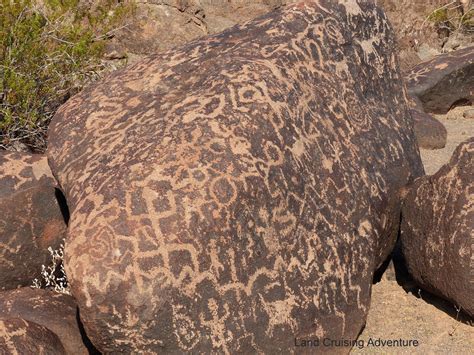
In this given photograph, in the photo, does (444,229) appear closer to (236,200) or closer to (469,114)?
(236,200)

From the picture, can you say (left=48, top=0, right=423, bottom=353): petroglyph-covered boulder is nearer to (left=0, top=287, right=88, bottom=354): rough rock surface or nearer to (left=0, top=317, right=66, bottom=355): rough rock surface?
(left=0, top=317, right=66, bottom=355): rough rock surface

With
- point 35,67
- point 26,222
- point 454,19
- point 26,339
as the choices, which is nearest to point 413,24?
point 454,19

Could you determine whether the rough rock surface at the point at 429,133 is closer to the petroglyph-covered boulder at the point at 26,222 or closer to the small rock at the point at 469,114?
the small rock at the point at 469,114

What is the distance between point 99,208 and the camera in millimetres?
3340

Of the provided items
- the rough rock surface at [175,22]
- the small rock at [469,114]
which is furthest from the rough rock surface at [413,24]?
the small rock at [469,114]

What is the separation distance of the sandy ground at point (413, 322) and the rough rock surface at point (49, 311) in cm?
130

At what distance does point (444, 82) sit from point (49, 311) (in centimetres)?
503

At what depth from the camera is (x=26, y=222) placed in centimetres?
437

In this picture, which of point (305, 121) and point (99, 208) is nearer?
point (99, 208)

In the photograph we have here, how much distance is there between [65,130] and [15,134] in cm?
209

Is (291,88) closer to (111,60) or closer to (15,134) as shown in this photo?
(15,134)

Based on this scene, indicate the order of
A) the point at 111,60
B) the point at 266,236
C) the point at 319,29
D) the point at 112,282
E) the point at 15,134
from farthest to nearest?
the point at 111,60, the point at 15,134, the point at 319,29, the point at 266,236, the point at 112,282

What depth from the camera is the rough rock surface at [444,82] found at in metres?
7.64

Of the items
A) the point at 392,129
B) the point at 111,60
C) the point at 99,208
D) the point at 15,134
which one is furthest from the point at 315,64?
the point at 111,60
